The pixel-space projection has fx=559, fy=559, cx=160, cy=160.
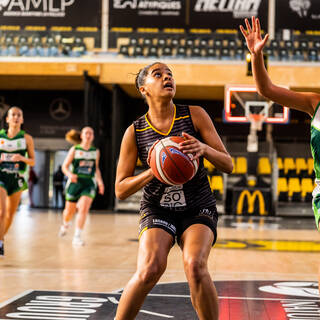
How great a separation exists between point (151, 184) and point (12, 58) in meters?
16.4

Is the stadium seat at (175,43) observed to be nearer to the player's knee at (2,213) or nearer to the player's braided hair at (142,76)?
the player's knee at (2,213)

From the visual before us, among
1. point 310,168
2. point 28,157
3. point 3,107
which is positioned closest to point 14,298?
point 28,157

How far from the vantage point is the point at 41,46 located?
1869 cm

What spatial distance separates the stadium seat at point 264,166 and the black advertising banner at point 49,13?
298 inches

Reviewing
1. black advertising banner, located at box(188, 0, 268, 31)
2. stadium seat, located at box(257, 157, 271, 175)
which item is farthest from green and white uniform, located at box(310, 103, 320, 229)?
black advertising banner, located at box(188, 0, 268, 31)

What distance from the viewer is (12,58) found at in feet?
60.8

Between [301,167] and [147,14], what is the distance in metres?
7.82

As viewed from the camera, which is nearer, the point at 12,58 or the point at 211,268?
the point at 211,268

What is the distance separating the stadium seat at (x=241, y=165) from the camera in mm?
20172

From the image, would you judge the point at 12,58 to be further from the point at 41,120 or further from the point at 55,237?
the point at 55,237

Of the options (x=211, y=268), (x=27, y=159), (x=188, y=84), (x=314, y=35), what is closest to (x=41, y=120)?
(x=188, y=84)

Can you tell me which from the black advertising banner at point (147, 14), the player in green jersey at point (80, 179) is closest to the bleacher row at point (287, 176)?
the black advertising banner at point (147, 14)

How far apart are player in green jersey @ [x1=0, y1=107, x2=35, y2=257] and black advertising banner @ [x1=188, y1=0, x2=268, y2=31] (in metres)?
13.6

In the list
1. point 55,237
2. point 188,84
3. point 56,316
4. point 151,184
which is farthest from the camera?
point 188,84
